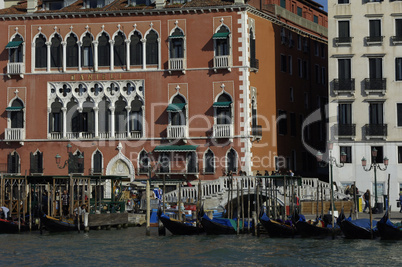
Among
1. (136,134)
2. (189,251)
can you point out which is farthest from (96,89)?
(189,251)

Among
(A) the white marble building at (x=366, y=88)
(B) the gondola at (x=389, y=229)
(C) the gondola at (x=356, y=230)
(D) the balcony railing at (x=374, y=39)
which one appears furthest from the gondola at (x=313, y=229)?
(D) the balcony railing at (x=374, y=39)

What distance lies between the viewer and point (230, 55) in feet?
Result: 178

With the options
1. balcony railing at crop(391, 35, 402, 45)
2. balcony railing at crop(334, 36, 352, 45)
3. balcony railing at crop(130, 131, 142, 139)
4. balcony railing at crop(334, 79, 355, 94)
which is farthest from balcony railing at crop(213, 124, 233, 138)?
balcony railing at crop(391, 35, 402, 45)

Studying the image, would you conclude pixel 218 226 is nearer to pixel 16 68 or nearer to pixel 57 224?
pixel 57 224

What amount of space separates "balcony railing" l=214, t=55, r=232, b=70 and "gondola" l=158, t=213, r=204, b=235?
455 inches

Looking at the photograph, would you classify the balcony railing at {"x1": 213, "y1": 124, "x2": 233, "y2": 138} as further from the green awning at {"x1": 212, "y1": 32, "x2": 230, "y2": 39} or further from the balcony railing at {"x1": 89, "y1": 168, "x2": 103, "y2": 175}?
the balcony railing at {"x1": 89, "y1": 168, "x2": 103, "y2": 175}

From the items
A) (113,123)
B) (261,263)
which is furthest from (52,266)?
(113,123)

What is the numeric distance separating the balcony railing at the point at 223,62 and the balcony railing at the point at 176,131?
333 centimetres

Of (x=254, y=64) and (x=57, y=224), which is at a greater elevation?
(x=254, y=64)

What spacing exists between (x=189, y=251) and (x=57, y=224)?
28.4 ft

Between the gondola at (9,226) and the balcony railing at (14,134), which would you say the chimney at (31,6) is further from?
the gondola at (9,226)

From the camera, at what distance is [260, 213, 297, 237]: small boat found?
1688 inches

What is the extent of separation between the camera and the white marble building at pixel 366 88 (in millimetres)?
53406

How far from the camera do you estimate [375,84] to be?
53594 mm
